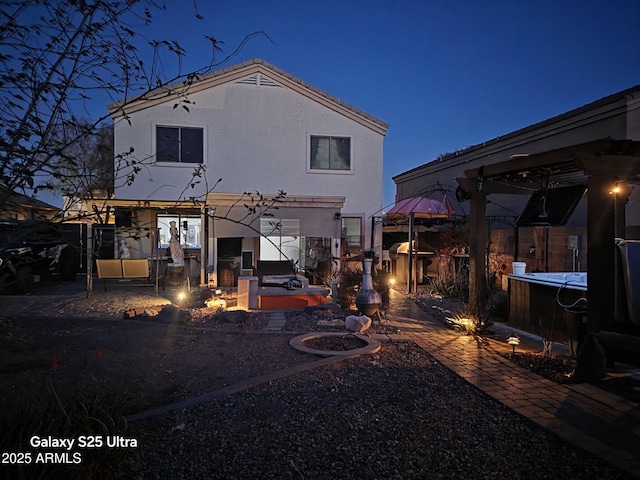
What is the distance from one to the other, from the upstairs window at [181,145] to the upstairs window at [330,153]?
3.79 meters

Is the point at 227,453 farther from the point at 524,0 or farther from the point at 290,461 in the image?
the point at 524,0

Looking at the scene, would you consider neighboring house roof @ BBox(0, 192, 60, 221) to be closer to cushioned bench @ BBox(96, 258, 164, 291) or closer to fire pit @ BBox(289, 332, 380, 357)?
fire pit @ BBox(289, 332, 380, 357)

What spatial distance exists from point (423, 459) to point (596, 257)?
137 inches

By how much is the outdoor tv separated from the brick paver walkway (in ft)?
8.08

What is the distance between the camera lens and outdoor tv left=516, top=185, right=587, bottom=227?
7047mm

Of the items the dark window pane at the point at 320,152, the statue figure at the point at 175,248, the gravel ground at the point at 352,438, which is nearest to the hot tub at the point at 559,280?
the gravel ground at the point at 352,438

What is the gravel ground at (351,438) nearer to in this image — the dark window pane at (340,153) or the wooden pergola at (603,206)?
the wooden pergola at (603,206)

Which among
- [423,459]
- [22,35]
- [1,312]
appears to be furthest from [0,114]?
[1,312]

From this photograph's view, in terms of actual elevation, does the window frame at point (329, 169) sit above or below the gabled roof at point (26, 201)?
above

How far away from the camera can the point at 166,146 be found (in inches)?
526

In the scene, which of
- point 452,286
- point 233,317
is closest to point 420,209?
point 452,286

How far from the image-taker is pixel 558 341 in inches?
248

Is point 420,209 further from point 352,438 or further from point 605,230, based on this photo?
point 352,438

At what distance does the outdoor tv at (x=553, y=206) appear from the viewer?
7047 mm
